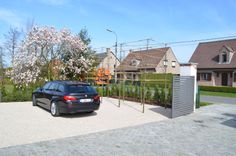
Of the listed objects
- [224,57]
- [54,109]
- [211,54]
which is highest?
[211,54]

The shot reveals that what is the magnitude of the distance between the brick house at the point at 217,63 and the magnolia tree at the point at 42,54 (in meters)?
21.3

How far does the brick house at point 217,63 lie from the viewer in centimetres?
3359

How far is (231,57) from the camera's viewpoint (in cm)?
3400

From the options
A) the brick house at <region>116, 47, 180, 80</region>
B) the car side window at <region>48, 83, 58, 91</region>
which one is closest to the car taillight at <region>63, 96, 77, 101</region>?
the car side window at <region>48, 83, 58, 91</region>

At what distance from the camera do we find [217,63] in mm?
35281

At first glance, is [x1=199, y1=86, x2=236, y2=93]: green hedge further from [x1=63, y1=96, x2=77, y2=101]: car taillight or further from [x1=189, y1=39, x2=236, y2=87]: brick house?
[x1=63, y1=96, x2=77, y2=101]: car taillight

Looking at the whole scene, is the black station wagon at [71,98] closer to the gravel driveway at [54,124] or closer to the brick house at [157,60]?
the gravel driveway at [54,124]

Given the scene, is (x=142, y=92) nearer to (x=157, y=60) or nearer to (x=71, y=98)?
(x=71, y=98)

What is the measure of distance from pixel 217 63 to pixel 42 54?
81.0ft

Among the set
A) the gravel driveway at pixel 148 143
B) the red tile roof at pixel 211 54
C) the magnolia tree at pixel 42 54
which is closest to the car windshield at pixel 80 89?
the gravel driveway at pixel 148 143

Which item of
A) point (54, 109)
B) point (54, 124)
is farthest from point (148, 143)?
point (54, 109)

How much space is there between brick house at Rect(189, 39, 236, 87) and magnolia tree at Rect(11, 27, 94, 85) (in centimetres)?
2134

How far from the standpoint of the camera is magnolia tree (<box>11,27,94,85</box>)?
20.5 metres

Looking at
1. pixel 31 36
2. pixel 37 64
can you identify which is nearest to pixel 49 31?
pixel 31 36
